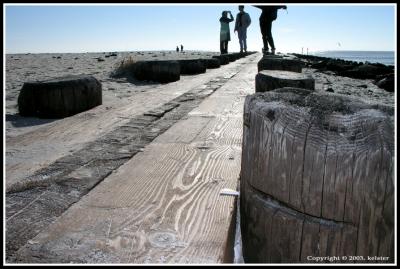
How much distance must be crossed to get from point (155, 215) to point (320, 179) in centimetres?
76

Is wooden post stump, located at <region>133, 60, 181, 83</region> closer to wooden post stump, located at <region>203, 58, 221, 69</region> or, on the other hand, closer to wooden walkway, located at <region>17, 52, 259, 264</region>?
wooden post stump, located at <region>203, 58, 221, 69</region>

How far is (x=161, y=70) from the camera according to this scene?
8000 millimetres

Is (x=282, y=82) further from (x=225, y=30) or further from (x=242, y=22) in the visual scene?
(x=225, y=30)

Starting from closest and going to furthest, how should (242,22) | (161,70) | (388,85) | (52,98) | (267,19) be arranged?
(52,98) → (161,70) → (388,85) → (267,19) → (242,22)

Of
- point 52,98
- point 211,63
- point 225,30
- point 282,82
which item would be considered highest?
point 225,30

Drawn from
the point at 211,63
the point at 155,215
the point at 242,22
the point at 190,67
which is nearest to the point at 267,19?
the point at 211,63

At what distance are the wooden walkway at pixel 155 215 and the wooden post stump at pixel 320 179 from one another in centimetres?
25

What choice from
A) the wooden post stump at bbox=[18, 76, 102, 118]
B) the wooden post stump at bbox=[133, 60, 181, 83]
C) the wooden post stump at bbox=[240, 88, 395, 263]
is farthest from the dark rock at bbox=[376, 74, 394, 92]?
the wooden post stump at bbox=[240, 88, 395, 263]

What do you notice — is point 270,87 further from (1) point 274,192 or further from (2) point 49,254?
(2) point 49,254

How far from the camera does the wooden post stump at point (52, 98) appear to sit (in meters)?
4.16

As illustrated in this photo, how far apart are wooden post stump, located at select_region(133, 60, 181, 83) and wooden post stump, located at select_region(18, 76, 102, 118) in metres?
3.73

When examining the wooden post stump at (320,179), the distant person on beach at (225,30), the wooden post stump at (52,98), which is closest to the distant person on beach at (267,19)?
the distant person on beach at (225,30)

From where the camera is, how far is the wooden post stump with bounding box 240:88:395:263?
112 centimetres

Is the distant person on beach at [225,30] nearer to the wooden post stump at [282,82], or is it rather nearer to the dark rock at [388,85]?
the dark rock at [388,85]
